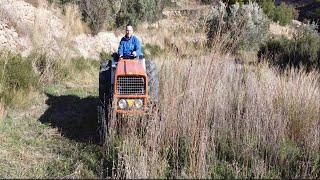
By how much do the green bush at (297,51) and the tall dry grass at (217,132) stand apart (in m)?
4.14

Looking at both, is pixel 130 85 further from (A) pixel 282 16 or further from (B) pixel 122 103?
(A) pixel 282 16

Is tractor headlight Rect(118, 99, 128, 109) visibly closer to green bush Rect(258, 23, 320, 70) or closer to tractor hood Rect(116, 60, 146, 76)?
tractor hood Rect(116, 60, 146, 76)

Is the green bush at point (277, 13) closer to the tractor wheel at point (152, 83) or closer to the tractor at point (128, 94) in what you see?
the tractor wheel at point (152, 83)

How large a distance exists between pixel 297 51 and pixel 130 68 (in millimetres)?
6675

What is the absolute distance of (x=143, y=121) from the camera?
21.6ft

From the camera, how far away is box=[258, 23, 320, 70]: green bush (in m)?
11.9

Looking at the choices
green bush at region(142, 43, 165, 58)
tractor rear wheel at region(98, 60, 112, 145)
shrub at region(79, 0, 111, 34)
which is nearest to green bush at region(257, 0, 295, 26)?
green bush at region(142, 43, 165, 58)

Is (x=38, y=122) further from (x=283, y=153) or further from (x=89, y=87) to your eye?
(x=283, y=153)

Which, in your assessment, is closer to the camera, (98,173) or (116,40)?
(98,173)

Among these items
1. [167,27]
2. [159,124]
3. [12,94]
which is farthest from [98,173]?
[167,27]

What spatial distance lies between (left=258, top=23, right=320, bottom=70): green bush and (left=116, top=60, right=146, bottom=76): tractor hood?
479 centimetres

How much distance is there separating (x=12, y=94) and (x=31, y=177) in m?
3.41

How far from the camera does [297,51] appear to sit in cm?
1259

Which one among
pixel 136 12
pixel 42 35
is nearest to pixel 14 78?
pixel 42 35
